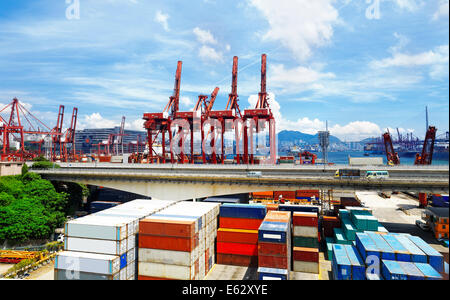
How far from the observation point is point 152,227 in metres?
19.7

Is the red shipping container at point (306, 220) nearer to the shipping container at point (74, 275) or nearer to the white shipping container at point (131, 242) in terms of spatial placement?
the white shipping container at point (131, 242)

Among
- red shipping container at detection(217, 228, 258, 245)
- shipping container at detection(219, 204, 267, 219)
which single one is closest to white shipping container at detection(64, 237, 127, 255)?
red shipping container at detection(217, 228, 258, 245)

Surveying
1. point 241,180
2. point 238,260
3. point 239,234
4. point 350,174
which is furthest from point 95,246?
point 350,174

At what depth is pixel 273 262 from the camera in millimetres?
20625

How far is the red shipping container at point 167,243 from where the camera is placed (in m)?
19.1

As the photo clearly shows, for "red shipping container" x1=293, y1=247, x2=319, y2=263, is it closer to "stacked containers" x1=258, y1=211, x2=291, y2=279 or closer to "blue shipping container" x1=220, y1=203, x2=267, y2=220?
"stacked containers" x1=258, y1=211, x2=291, y2=279

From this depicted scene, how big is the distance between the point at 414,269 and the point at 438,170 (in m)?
28.2

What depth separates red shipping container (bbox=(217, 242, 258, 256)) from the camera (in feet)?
81.0

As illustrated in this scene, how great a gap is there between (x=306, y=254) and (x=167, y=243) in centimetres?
1342

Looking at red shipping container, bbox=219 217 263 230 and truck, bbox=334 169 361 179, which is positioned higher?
truck, bbox=334 169 361 179

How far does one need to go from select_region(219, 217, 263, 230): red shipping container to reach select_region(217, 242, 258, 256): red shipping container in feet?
5.75
